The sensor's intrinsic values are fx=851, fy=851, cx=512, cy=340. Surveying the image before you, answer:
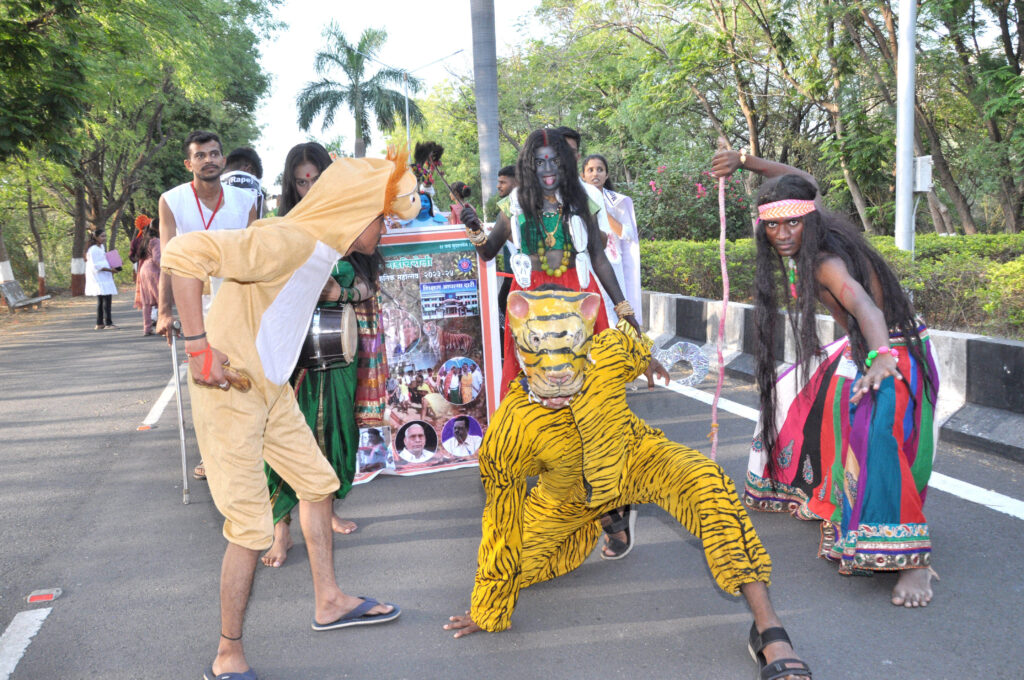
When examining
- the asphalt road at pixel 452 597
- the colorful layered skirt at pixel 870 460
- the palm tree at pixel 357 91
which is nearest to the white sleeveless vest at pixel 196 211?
the asphalt road at pixel 452 597

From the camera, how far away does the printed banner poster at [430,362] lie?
5.77 metres

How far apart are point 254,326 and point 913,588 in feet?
9.37

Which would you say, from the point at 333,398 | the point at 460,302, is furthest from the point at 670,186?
the point at 333,398

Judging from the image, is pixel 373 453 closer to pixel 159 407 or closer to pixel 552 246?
pixel 552 246

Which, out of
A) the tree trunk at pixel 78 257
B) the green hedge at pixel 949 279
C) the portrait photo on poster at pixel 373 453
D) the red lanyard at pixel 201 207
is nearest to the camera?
the red lanyard at pixel 201 207

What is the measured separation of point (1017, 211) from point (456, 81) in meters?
26.6

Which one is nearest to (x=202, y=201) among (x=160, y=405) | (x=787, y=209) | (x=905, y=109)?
(x=787, y=209)

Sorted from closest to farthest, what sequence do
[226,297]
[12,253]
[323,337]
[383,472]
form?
[226,297] → [323,337] → [383,472] → [12,253]

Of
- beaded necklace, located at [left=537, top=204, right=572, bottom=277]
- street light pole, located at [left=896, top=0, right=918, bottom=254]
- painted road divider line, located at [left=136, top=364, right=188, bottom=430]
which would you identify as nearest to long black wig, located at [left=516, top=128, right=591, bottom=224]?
beaded necklace, located at [left=537, top=204, right=572, bottom=277]

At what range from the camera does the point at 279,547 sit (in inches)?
175

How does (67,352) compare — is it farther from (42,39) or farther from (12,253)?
(12,253)

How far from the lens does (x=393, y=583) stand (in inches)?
160

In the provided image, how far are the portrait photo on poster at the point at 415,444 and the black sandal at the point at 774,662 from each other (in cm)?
310

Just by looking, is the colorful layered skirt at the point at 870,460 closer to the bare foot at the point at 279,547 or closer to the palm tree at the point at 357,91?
the bare foot at the point at 279,547
